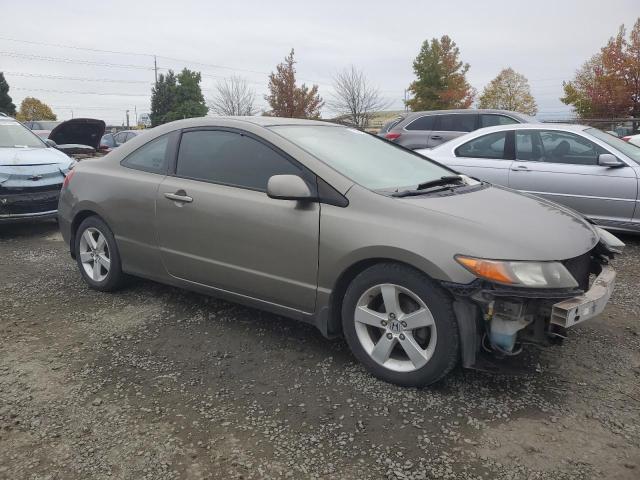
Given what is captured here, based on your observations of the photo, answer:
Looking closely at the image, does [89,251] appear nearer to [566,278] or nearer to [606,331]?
[566,278]

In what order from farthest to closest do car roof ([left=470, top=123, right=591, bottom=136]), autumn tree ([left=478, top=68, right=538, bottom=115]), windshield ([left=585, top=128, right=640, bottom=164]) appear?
autumn tree ([left=478, top=68, right=538, bottom=115]), car roof ([left=470, top=123, right=591, bottom=136]), windshield ([left=585, top=128, right=640, bottom=164])

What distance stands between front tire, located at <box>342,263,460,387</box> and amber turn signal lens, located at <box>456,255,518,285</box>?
206 mm

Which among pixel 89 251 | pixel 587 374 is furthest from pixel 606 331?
pixel 89 251

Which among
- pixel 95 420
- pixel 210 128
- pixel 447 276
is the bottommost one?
pixel 95 420

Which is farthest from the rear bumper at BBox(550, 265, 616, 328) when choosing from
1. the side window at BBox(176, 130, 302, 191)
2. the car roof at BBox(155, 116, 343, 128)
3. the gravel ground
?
the car roof at BBox(155, 116, 343, 128)

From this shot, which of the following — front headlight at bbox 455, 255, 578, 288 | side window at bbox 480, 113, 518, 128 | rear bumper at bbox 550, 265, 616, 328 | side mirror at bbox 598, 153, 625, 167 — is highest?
side window at bbox 480, 113, 518, 128

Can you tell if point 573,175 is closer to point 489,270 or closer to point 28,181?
point 489,270

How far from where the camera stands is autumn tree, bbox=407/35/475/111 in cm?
3719

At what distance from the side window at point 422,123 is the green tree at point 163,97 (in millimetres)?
43957

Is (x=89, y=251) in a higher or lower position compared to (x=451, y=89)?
lower

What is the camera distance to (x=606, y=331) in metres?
3.61

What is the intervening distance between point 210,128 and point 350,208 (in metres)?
1.41

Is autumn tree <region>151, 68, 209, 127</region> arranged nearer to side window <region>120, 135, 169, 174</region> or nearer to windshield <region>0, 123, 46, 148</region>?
windshield <region>0, 123, 46, 148</region>

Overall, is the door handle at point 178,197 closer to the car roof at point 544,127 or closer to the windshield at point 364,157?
the windshield at point 364,157
